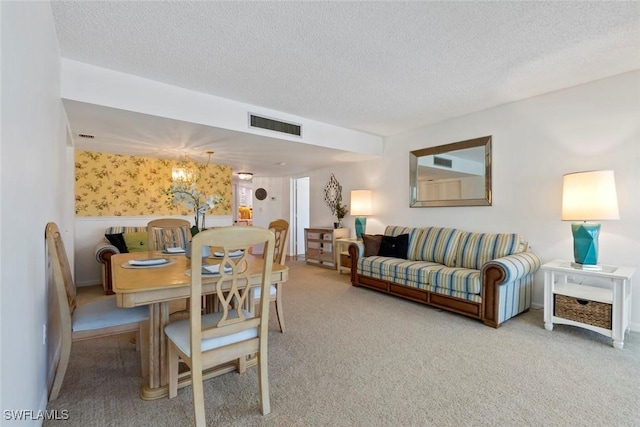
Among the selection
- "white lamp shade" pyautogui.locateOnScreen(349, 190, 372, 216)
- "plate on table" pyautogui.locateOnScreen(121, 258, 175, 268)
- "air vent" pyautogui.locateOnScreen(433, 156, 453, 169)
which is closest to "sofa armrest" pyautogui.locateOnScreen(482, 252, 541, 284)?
"air vent" pyautogui.locateOnScreen(433, 156, 453, 169)

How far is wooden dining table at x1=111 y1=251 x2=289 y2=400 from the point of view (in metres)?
1.59

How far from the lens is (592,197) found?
2.63 meters

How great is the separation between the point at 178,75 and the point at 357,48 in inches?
66.8

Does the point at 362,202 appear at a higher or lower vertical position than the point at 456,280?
higher

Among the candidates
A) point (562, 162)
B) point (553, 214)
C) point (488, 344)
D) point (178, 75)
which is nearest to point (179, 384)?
point (488, 344)

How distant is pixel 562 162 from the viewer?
3285mm

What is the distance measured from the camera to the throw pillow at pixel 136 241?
4.59 metres

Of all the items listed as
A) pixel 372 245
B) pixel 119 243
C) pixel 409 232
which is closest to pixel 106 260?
pixel 119 243

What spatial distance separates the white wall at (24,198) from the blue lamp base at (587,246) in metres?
3.87

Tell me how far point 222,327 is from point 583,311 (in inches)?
120

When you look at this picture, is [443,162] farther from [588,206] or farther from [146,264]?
[146,264]

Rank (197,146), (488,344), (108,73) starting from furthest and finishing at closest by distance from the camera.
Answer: (197,146) → (108,73) → (488,344)

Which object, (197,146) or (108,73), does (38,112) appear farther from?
(197,146)

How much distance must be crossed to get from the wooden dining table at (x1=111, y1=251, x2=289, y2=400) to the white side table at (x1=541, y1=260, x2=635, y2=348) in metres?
2.60
